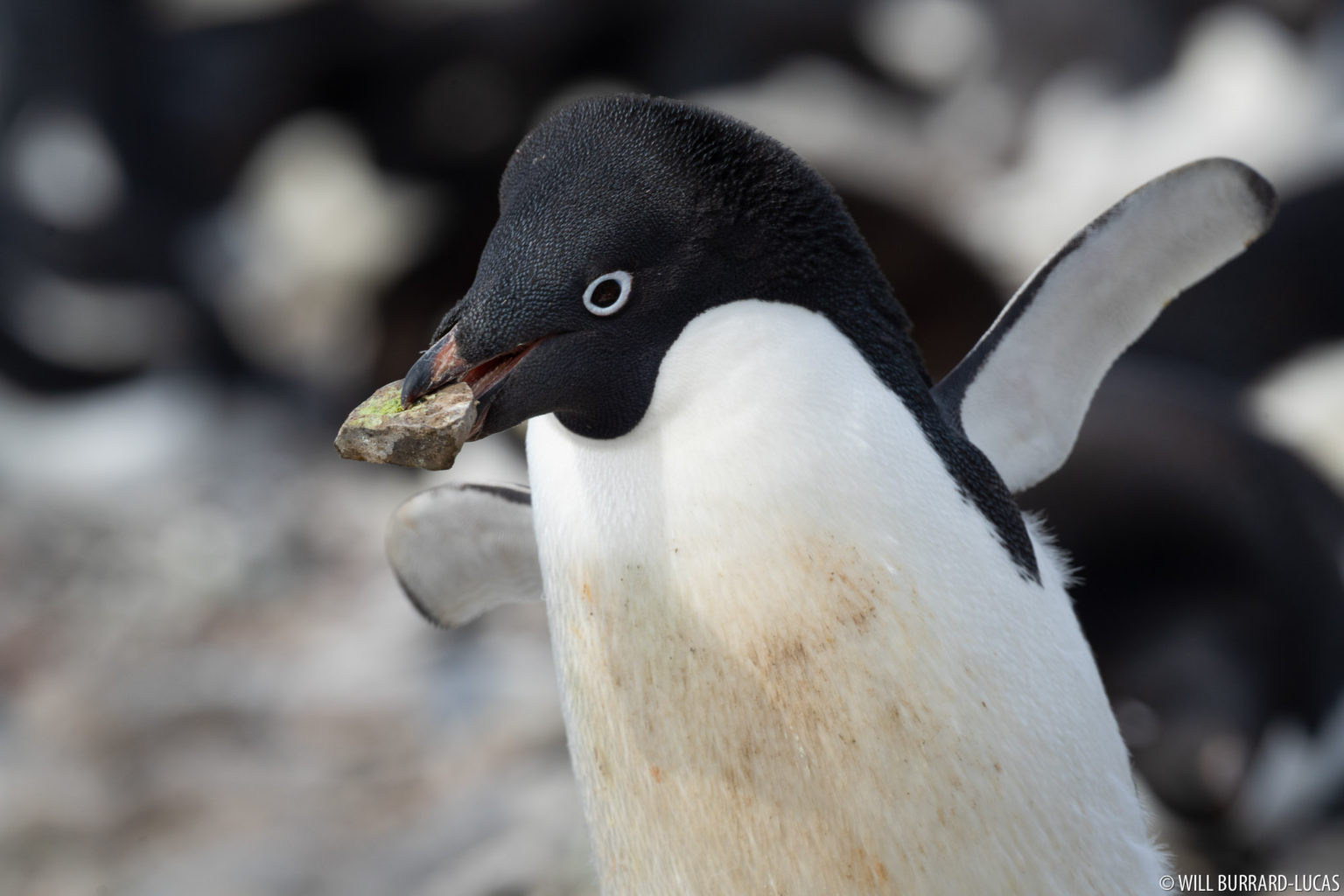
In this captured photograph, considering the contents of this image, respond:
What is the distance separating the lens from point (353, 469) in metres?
2.61

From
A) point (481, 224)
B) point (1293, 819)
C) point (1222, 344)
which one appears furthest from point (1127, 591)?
point (481, 224)

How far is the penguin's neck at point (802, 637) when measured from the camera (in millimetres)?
689

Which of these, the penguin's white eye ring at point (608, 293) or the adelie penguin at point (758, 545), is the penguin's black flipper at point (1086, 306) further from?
the penguin's white eye ring at point (608, 293)

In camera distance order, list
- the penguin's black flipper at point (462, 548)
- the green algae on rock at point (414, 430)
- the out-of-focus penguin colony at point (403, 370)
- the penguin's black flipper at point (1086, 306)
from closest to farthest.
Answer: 1. the green algae on rock at point (414, 430)
2. the penguin's black flipper at point (1086, 306)
3. the penguin's black flipper at point (462, 548)
4. the out-of-focus penguin colony at point (403, 370)

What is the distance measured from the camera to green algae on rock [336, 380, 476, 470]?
60 cm

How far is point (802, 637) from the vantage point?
2.29 ft

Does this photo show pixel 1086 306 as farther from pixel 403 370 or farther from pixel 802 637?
pixel 403 370

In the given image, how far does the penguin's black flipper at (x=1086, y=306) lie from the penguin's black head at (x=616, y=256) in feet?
0.69

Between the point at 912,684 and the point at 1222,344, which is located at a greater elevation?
the point at 912,684

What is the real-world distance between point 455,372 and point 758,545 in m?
0.19

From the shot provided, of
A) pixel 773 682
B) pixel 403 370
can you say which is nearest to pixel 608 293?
pixel 773 682

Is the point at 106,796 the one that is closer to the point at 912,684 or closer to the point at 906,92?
the point at 912,684

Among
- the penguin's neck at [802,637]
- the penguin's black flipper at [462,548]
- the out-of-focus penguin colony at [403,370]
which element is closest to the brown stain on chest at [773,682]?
the penguin's neck at [802,637]

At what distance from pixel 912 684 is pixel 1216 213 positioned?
0.38 metres
